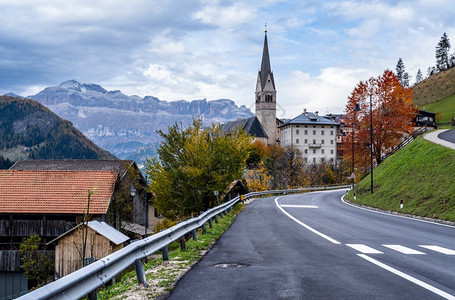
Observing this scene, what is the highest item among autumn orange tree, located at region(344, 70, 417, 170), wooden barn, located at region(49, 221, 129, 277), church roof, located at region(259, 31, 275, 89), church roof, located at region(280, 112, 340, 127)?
church roof, located at region(259, 31, 275, 89)

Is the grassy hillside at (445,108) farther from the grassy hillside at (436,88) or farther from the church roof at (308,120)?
the church roof at (308,120)

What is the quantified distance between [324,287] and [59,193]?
37.0m

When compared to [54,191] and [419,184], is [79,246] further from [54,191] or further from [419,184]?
[419,184]

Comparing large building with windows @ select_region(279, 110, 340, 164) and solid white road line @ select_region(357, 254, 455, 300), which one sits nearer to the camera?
solid white road line @ select_region(357, 254, 455, 300)

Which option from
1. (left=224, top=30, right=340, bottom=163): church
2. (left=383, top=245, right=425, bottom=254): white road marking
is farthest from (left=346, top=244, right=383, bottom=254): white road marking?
(left=224, top=30, right=340, bottom=163): church

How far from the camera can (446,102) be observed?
131375 mm

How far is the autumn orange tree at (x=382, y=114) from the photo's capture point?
48500 mm

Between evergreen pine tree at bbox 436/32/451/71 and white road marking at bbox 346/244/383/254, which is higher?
evergreen pine tree at bbox 436/32/451/71

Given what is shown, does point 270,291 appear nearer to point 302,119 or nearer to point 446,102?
point 302,119

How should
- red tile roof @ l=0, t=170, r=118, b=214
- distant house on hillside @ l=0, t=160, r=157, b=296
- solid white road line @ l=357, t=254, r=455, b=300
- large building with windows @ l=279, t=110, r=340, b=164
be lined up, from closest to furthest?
solid white road line @ l=357, t=254, r=455, b=300, distant house on hillside @ l=0, t=160, r=157, b=296, red tile roof @ l=0, t=170, r=118, b=214, large building with windows @ l=279, t=110, r=340, b=164

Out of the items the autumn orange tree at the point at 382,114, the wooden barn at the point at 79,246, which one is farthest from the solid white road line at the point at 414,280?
the autumn orange tree at the point at 382,114

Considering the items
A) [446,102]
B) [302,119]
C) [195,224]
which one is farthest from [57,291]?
[446,102]

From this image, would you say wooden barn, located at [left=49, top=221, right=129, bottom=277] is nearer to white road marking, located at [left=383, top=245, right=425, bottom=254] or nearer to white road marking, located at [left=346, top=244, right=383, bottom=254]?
white road marking, located at [left=346, top=244, right=383, bottom=254]

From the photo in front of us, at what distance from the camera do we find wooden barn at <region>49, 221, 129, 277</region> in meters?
31.0
